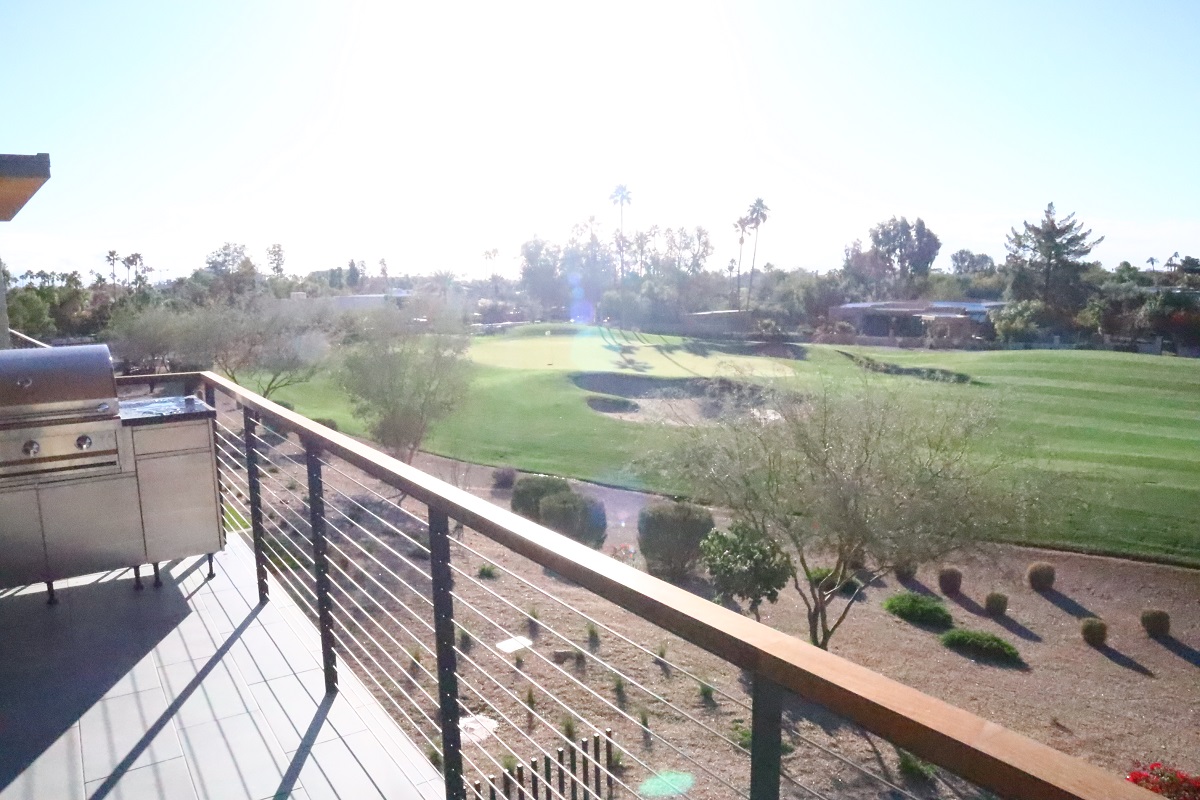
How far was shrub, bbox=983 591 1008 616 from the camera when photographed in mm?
13617

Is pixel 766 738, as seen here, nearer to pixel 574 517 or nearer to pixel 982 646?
pixel 982 646

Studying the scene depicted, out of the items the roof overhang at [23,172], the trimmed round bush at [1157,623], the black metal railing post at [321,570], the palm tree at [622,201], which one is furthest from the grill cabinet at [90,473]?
the palm tree at [622,201]

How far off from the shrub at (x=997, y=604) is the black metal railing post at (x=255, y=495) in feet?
42.8

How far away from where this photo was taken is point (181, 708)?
2.71 metres

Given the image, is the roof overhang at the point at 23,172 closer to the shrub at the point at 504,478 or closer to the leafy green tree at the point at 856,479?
the leafy green tree at the point at 856,479

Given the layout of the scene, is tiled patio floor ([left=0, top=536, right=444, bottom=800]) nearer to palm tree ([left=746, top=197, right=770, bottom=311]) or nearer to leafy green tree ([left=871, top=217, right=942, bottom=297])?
palm tree ([left=746, top=197, right=770, bottom=311])

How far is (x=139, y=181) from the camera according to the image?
92.9ft

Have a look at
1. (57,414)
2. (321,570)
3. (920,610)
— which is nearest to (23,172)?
(57,414)

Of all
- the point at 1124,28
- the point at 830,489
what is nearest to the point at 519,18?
the point at 830,489

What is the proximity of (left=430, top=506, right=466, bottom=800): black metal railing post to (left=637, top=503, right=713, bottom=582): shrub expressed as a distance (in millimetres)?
12246

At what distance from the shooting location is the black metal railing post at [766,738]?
0.94 metres

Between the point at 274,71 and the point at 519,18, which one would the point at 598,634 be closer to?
the point at 519,18

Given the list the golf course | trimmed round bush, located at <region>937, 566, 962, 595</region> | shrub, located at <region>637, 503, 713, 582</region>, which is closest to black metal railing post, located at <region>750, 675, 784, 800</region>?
shrub, located at <region>637, 503, 713, 582</region>

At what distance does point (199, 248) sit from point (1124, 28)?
5630 centimetres
